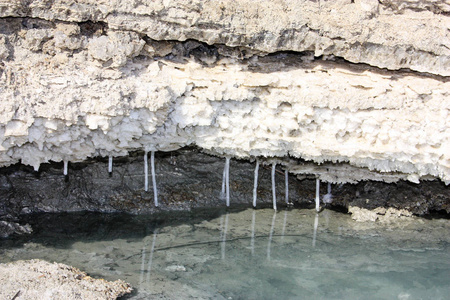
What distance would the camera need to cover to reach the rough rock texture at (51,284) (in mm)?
4191

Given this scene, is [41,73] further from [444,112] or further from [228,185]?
[444,112]

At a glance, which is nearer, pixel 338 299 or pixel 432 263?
pixel 338 299

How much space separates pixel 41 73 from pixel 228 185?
323cm

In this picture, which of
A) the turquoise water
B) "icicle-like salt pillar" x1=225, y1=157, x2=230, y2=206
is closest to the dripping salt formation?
"icicle-like salt pillar" x1=225, y1=157, x2=230, y2=206

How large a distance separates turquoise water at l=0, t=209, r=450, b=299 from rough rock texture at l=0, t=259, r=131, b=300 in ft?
0.86

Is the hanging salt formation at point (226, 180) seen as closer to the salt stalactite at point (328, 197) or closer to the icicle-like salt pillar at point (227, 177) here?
the icicle-like salt pillar at point (227, 177)

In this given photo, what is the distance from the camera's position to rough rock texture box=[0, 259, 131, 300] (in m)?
4.19

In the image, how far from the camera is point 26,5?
15.8 feet

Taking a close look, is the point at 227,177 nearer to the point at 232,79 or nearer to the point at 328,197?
the point at 328,197

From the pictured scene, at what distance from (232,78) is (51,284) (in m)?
3.01

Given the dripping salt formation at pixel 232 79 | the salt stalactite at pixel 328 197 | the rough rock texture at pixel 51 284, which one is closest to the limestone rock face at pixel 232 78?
the dripping salt formation at pixel 232 79

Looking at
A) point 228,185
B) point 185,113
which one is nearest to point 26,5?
point 185,113

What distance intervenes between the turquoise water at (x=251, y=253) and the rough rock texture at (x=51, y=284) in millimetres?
263

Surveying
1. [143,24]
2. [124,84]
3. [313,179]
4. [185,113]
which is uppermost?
[143,24]
